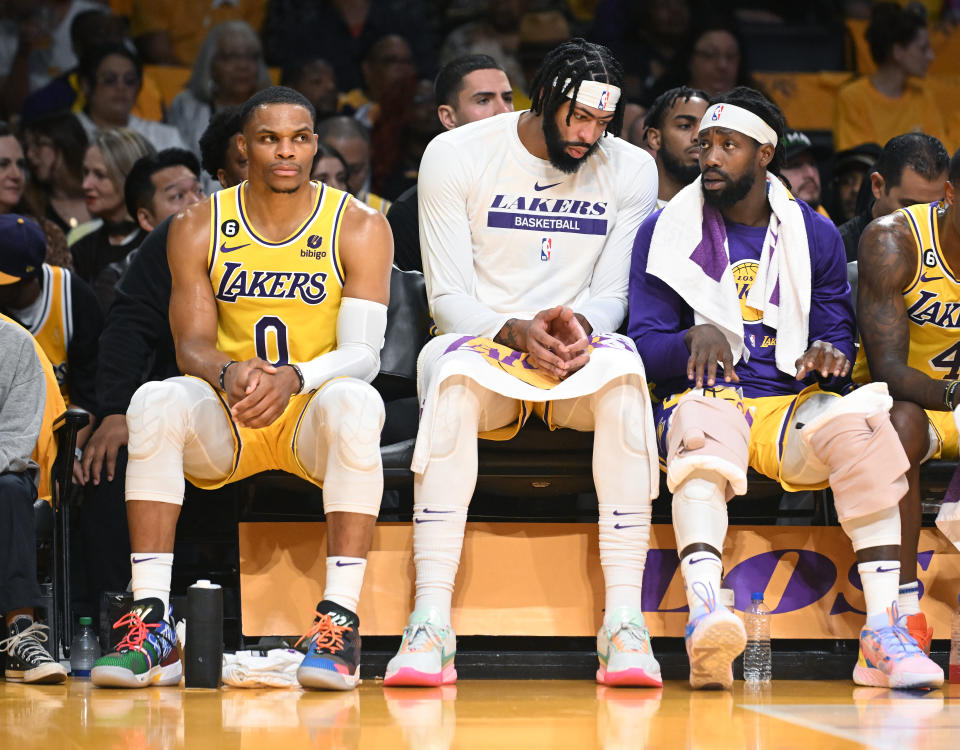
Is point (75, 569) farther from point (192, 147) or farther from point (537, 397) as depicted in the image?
point (192, 147)

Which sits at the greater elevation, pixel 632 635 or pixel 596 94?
pixel 596 94

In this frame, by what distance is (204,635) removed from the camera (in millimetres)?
3850

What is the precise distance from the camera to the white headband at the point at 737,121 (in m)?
4.63

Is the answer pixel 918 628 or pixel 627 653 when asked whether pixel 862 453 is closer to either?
pixel 918 628

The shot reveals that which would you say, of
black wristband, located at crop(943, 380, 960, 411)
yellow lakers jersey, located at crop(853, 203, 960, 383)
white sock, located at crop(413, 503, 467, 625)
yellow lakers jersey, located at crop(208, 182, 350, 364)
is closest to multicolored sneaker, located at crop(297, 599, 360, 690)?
white sock, located at crop(413, 503, 467, 625)

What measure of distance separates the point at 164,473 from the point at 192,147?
3.99 metres

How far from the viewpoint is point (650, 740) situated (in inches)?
116

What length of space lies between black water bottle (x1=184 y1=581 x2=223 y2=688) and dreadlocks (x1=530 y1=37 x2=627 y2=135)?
6.39ft

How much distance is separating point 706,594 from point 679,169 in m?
2.22

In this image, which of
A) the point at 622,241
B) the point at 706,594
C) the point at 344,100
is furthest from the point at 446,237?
the point at 344,100

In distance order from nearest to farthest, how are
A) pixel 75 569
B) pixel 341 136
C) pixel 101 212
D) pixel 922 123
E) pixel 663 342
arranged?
1. pixel 663 342
2. pixel 75 569
3. pixel 101 212
4. pixel 341 136
5. pixel 922 123

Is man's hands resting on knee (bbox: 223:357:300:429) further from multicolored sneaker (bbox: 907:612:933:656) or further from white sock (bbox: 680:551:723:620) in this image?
multicolored sneaker (bbox: 907:612:933:656)

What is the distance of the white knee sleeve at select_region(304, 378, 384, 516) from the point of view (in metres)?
4.00

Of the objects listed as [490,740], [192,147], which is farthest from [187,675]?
[192,147]
